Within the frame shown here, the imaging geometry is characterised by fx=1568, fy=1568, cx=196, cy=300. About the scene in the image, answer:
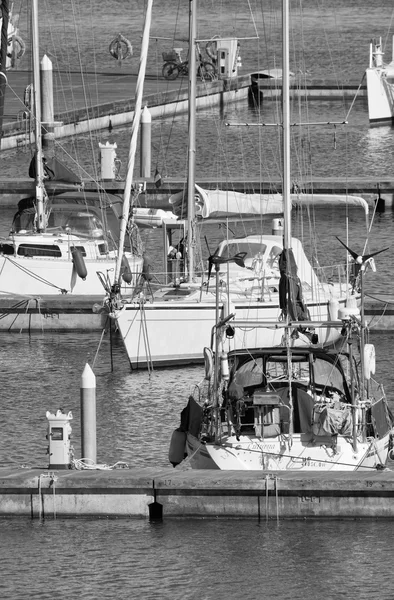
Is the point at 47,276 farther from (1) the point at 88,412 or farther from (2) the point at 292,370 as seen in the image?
(1) the point at 88,412

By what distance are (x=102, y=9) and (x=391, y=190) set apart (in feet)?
269

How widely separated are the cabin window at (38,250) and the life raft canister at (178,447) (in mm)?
11478

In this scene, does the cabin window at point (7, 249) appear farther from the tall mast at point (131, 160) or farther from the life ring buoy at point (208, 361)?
the life ring buoy at point (208, 361)

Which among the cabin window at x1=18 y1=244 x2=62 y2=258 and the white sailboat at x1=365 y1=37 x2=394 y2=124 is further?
the white sailboat at x1=365 y1=37 x2=394 y2=124

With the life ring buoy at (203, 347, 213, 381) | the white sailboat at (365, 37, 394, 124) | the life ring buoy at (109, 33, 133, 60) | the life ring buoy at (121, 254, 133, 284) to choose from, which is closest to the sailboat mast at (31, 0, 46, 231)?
the life ring buoy at (121, 254, 133, 284)

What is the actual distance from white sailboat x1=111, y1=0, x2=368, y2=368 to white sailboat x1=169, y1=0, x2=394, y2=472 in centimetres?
529

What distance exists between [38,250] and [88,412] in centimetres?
1245

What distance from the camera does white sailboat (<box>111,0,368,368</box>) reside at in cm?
2723

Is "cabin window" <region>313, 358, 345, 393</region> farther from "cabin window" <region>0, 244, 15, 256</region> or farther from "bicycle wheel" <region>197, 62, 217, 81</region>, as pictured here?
"bicycle wheel" <region>197, 62, 217, 81</region>

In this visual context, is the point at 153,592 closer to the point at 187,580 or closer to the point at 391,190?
the point at 187,580

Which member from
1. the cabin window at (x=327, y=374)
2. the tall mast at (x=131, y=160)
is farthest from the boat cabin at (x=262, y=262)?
the cabin window at (x=327, y=374)

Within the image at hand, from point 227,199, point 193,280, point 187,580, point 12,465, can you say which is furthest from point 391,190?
point 187,580

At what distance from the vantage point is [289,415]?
62.7ft

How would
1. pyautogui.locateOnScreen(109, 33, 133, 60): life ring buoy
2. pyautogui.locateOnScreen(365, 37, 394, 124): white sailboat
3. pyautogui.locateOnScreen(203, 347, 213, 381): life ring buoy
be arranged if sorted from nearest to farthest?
pyautogui.locateOnScreen(203, 347, 213, 381): life ring buoy < pyautogui.locateOnScreen(365, 37, 394, 124): white sailboat < pyautogui.locateOnScreen(109, 33, 133, 60): life ring buoy
